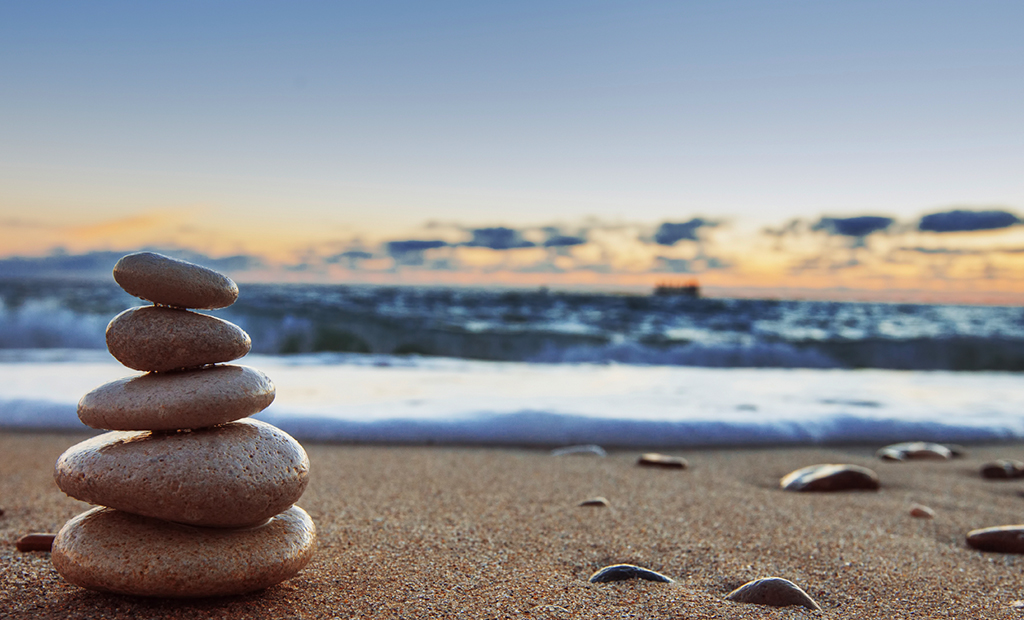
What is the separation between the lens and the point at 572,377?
Answer: 8320mm

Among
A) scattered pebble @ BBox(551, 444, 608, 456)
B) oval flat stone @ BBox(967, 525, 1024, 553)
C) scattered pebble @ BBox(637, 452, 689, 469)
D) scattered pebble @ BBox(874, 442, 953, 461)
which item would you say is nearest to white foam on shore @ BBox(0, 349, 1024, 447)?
scattered pebble @ BBox(551, 444, 608, 456)

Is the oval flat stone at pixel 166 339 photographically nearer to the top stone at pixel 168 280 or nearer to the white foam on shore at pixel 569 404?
the top stone at pixel 168 280

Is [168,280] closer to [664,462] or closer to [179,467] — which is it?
[179,467]

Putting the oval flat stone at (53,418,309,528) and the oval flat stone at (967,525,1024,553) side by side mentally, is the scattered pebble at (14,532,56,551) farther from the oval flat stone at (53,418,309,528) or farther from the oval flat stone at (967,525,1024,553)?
the oval flat stone at (967,525,1024,553)

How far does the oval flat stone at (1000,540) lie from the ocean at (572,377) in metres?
2.42

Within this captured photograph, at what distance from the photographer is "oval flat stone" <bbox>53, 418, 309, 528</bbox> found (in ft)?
5.70

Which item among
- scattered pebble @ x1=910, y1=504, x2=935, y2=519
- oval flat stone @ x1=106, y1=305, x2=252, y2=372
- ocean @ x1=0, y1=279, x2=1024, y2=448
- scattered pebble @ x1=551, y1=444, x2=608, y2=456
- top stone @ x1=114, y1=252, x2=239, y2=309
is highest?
top stone @ x1=114, y1=252, x2=239, y2=309

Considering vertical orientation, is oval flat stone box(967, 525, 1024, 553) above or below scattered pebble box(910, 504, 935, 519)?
above

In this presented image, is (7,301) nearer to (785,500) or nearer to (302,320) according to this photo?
(302,320)

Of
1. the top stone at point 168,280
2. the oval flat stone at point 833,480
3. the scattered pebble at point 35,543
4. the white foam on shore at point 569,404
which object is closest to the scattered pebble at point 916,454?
the white foam on shore at point 569,404

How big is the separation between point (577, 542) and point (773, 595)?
2.64ft

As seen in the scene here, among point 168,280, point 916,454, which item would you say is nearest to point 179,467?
point 168,280

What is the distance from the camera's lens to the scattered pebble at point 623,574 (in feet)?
6.91

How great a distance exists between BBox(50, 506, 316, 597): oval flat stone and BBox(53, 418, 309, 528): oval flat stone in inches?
2.3
